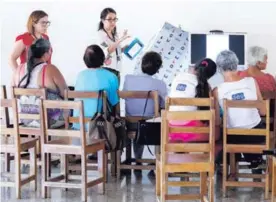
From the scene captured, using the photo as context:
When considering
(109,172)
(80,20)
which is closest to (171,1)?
(80,20)

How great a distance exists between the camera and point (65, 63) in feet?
25.8

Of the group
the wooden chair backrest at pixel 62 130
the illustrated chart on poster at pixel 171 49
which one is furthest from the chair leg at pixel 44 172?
the illustrated chart on poster at pixel 171 49

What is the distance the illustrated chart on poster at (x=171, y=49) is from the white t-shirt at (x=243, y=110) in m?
2.77

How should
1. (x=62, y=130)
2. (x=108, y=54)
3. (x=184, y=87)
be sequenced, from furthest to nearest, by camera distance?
1. (x=108, y=54)
2. (x=184, y=87)
3. (x=62, y=130)

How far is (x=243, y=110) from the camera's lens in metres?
4.68

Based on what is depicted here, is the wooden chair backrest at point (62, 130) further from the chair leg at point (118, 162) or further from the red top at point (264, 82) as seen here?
the red top at point (264, 82)

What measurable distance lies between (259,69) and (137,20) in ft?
8.56

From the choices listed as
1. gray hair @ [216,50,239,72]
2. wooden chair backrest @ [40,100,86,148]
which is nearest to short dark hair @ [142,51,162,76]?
gray hair @ [216,50,239,72]

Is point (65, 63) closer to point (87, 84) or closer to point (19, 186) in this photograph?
point (87, 84)

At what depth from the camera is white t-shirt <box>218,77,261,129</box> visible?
4688mm

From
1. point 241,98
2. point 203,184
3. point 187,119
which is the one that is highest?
point 241,98

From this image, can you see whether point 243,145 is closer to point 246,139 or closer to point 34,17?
point 246,139

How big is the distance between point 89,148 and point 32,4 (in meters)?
3.91

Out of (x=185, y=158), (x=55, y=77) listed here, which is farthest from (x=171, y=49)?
(x=185, y=158)
